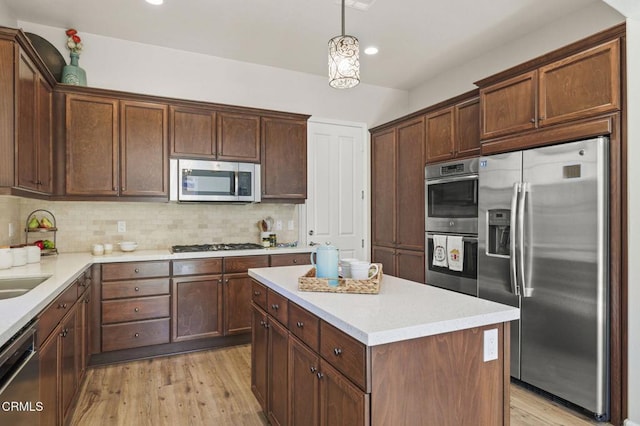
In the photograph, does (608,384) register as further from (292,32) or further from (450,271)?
(292,32)

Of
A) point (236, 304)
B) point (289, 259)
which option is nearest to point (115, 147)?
point (236, 304)

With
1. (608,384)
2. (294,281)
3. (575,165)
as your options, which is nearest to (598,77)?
(575,165)

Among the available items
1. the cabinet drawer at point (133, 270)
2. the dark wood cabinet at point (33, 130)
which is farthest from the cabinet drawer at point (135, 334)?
the dark wood cabinet at point (33, 130)

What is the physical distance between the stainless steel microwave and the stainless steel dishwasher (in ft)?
7.32

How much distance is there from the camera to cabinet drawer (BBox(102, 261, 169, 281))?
3.23 meters

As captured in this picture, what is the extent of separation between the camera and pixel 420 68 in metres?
4.48

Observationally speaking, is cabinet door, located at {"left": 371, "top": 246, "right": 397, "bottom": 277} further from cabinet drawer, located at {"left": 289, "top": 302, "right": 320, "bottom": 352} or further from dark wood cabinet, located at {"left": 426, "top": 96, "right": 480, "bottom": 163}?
cabinet drawer, located at {"left": 289, "top": 302, "right": 320, "bottom": 352}

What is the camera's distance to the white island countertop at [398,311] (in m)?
1.30

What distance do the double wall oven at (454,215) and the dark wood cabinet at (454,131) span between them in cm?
12

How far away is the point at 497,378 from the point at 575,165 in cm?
165

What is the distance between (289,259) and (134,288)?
1.44m

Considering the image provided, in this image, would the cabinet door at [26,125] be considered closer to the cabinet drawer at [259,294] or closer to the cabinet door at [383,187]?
the cabinet drawer at [259,294]

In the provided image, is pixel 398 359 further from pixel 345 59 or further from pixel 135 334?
pixel 135 334

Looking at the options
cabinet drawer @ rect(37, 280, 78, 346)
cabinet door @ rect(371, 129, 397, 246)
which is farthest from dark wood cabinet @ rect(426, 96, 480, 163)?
cabinet drawer @ rect(37, 280, 78, 346)
